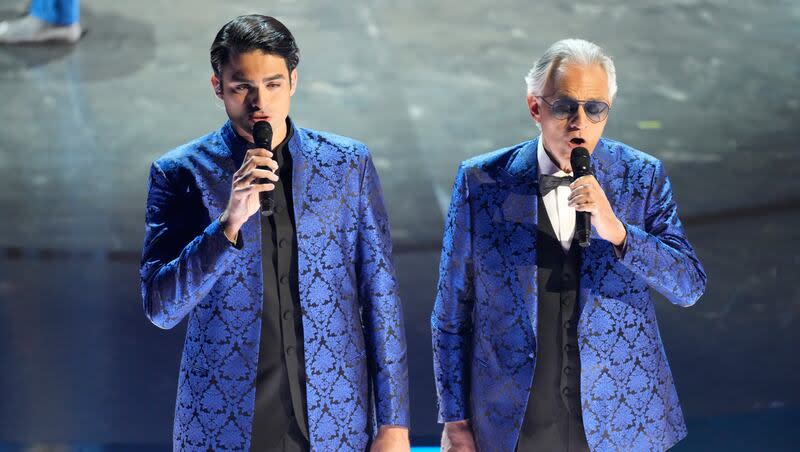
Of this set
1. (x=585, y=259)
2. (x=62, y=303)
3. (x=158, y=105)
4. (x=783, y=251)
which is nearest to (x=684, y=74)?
(x=783, y=251)

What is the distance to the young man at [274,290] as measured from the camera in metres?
1.99

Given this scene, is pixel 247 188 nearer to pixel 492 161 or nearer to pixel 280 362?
pixel 280 362

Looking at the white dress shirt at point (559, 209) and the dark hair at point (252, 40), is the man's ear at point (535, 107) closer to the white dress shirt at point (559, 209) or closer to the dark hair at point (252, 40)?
the white dress shirt at point (559, 209)

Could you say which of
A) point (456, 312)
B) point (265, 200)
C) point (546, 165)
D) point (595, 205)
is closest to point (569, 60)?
point (546, 165)

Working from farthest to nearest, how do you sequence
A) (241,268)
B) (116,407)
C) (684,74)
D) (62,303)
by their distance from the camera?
(684,74), (62,303), (116,407), (241,268)

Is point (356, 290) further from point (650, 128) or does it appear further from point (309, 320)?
point (650, 128)

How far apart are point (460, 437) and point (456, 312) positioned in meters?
0.25

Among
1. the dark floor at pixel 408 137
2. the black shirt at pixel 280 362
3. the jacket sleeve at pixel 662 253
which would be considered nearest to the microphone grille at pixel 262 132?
the black shirt at pixel 280 362

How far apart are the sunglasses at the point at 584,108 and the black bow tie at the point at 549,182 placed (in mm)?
123

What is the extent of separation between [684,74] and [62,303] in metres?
4.07

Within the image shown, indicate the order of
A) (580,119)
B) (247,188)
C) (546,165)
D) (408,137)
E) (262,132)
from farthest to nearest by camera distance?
1. (408,137)
2. (546,165)
3. (580,119)
4. (262,132)
5. (247,188)

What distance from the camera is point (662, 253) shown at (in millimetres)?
2018

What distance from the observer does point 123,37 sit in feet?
23.9

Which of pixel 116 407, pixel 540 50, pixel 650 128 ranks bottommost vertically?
pixel 116 407
